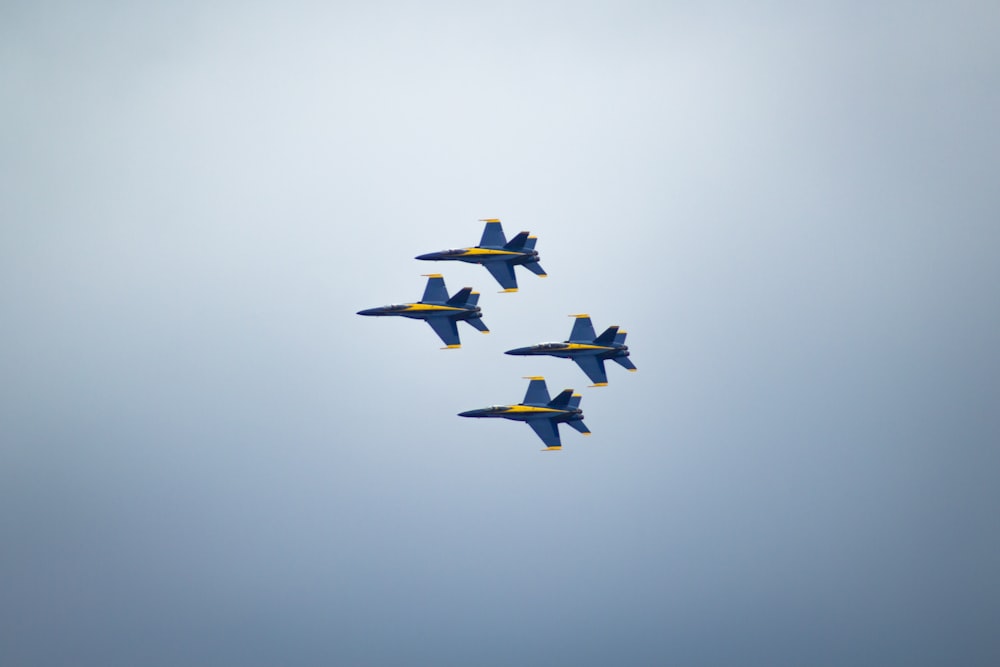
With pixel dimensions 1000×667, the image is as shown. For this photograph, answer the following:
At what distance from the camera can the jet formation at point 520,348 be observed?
84.3 meters

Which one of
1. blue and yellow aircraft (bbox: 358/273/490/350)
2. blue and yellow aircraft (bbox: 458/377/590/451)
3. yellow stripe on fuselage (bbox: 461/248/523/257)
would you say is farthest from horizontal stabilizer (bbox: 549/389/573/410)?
yellow stripe on fuselage (bbox: 461/248/523/257)

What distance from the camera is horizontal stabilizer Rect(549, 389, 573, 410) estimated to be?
85938mm

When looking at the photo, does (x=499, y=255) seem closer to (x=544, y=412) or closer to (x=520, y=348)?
(x=520, y=348)

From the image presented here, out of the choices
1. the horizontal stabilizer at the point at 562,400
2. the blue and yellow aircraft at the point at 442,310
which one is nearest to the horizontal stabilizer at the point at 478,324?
the blue and yellow aircraft at the point at 442,310

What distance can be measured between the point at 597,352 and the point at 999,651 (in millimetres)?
52065

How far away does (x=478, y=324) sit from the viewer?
84.4 metres

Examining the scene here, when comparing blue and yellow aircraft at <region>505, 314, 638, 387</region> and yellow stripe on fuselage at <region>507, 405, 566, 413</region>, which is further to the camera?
blue and yellow aircraft at <region>505, 314, 638, 387</region>

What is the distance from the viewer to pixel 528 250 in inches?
3324

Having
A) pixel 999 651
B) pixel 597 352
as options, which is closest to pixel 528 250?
pixel 597 352

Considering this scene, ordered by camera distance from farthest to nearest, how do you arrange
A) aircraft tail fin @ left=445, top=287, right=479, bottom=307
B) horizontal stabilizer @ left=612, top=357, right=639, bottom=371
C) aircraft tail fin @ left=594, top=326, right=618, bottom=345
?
1. horizontal stabilizer @ left=612, top=357, right=639, bottom=371
2. aircraft tail fin @ left=594, top=326, right=618, bottom=345
3. aircraft tail fin @ left=445, top=287, right=479, bottom=307

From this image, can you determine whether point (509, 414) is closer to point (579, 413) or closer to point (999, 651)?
point (579, 413)

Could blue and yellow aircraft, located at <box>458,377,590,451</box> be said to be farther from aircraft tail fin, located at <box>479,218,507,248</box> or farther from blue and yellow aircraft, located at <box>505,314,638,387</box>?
aircraft tail fin, located at <box>479,218,507,248</box>

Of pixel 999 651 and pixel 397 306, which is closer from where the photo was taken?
pixel 397 306

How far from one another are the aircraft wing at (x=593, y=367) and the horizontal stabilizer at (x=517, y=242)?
9766mm
